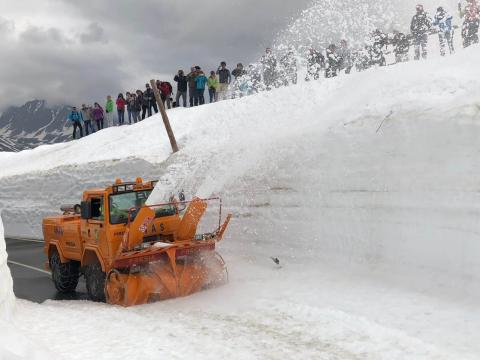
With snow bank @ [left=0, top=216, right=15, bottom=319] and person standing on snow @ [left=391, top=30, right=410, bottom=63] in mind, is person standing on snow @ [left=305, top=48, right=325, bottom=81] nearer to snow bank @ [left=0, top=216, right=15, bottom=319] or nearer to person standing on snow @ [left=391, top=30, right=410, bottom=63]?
person standing on snow @ [left=391, top=30, right=410, bottom=63]

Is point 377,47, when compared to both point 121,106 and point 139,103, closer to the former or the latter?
point 139,103

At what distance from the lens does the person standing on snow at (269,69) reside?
17.8 meters

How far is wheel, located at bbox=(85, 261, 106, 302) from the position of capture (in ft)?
30.1

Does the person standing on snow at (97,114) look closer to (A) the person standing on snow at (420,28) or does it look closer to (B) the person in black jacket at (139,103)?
(B) the person in black jacket at (139,103)

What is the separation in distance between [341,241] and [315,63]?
9.42 m

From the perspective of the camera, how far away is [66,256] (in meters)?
10.6

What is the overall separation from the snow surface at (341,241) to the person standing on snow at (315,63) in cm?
292

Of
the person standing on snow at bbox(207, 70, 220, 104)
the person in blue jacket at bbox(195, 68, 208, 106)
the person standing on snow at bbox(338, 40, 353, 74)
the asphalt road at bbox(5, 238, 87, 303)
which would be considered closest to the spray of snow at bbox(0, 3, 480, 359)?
the asphalt road at bbox(5, 238, 87, 303)

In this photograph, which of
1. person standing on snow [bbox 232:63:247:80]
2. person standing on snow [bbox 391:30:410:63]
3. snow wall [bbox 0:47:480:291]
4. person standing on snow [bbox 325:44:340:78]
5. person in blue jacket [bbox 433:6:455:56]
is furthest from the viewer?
person standing on snow [bbox 232:63:247:80]

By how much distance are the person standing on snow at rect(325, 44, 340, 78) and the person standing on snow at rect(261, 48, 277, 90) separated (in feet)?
6.25

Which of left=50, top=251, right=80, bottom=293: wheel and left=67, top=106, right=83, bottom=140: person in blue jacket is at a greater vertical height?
left=67, top=106, right=83, bottom=140: person in blue jacket

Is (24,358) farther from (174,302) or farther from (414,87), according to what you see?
(414,87)

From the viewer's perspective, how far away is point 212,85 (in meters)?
→ 22.1

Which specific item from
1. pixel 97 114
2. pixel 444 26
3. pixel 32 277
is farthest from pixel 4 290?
pixel 97 114
